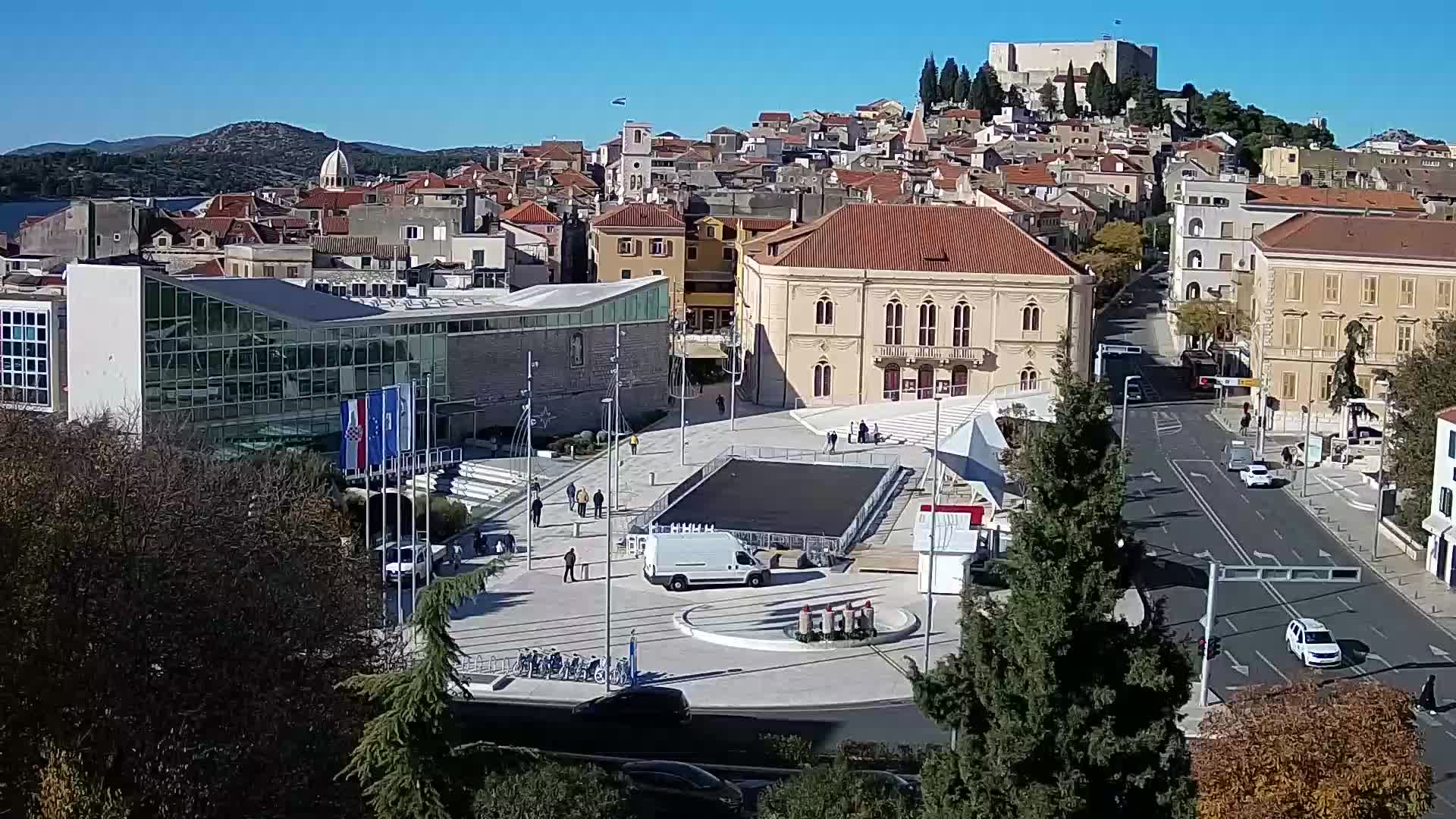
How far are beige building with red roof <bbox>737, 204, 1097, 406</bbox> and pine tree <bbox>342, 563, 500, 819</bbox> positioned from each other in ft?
124

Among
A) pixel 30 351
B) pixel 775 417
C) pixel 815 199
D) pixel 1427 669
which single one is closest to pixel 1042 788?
pixel 1427 669

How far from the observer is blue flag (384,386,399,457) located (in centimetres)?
3175

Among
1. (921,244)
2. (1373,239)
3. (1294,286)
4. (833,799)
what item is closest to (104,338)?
(921,244)

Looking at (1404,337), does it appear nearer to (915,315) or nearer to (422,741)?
(915,315)

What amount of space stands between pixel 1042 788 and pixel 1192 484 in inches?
1201

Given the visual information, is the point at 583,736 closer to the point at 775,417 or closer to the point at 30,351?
the point at 30,351

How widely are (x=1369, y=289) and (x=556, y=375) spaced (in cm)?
2352

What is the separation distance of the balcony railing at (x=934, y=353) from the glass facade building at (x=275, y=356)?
39.3 feet

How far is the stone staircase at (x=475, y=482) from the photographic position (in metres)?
40.4

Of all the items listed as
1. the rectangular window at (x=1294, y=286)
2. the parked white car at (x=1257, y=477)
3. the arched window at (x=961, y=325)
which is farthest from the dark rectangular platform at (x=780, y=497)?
the rectangular window at (x=1294, y=286)

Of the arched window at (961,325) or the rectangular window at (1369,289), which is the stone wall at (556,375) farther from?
the rectangular window at (1369,289)

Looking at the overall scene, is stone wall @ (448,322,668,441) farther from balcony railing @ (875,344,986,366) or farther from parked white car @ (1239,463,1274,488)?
parked white car @ (1239,463,1274,488)

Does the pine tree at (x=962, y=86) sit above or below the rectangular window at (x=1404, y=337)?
above

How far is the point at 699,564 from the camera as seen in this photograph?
104ft
